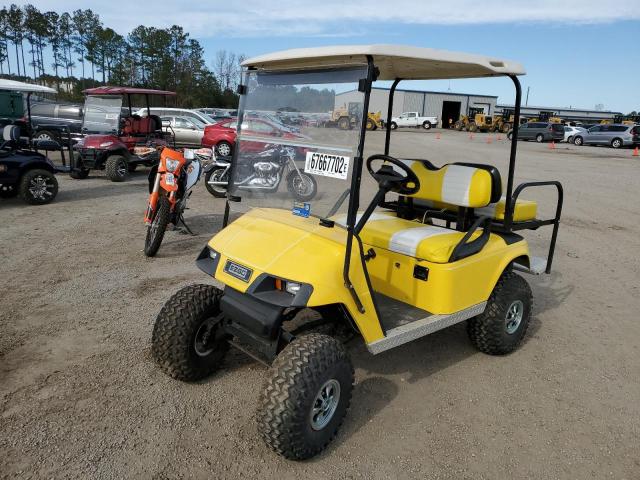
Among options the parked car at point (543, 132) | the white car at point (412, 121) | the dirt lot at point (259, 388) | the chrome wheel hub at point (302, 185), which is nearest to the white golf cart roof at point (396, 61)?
the chrome wheel hub at point (302, 185)

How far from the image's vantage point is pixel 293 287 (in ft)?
8.82

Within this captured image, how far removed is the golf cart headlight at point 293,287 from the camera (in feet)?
8.73

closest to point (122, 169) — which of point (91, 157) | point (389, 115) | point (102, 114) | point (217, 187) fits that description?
point (91, 157)

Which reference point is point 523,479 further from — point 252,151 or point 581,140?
point 581,140

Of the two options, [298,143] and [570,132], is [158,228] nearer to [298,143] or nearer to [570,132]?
[298,143]

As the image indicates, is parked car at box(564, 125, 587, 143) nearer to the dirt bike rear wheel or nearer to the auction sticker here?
the dirt bike rear wheel

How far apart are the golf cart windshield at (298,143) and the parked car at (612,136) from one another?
101 feet

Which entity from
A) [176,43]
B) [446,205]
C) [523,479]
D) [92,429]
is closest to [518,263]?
[446,205]

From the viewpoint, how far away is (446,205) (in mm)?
4270

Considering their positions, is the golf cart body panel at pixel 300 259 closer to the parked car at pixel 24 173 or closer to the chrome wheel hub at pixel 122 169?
the parked car at pixel 24 173

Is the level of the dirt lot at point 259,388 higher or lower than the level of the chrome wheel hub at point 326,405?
lower

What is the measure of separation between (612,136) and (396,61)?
3122cm

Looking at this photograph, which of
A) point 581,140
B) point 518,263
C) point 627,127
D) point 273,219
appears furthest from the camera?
point 581,140

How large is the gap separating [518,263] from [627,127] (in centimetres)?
3001
